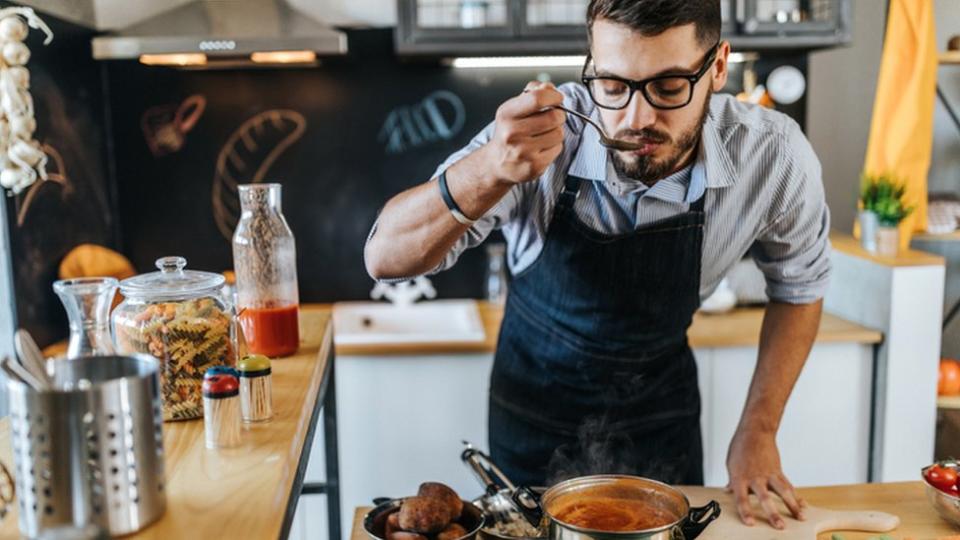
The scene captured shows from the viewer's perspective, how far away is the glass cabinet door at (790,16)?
2926 millimetres

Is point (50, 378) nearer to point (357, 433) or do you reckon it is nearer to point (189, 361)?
point (189, 361)

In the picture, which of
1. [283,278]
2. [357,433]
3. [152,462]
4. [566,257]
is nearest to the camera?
[152,462]

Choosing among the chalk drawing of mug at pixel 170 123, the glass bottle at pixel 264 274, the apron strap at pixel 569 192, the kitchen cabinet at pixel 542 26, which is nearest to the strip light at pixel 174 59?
the chalk drawing of mug at pixel 170 123

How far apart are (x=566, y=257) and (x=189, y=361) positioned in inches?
32.3

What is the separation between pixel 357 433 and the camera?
111 inches

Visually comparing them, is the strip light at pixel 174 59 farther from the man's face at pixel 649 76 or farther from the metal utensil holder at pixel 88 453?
the metal utensil holder at pixel 88 453

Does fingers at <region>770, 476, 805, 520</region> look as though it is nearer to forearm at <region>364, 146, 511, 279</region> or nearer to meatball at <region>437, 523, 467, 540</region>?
meatball at <region>437, 523, 467, 540</region>

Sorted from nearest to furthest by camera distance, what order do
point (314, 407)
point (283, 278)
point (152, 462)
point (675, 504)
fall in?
point (152, 462) < point (675, 504) < point (314, 407) < point (283, 278)

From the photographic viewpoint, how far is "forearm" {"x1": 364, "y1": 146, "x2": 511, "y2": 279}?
1.33 metres

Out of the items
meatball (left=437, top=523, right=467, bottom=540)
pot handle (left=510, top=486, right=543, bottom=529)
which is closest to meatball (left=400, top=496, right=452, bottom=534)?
meatball (left=437, top=523, right=467, bottom=540)

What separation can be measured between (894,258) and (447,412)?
153 centimetres

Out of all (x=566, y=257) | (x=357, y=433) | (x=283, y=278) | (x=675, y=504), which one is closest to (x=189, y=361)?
(x=283, y=278)

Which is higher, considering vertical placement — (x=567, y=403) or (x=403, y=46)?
(x=403, y=46)

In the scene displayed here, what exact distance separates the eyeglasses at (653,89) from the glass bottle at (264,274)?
0.58 metres
